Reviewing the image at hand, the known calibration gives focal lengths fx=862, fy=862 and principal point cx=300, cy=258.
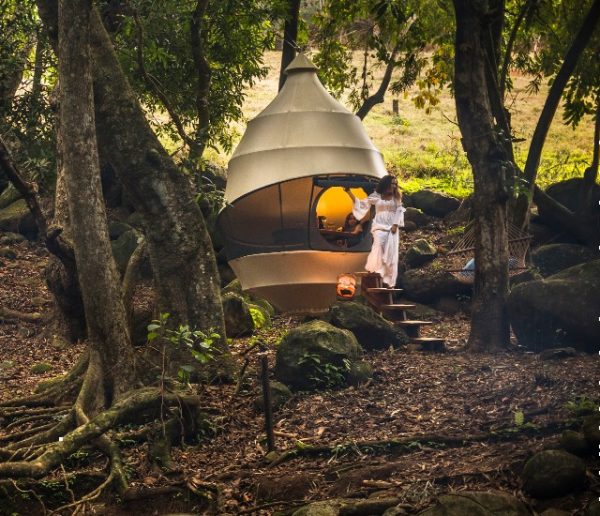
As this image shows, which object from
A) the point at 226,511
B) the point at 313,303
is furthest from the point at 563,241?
the point at 226,511

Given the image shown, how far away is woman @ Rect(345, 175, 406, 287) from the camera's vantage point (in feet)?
48.9

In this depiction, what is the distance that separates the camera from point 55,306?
14453 mm

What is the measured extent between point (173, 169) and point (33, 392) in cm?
355

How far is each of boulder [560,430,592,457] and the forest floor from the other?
6.0 inches

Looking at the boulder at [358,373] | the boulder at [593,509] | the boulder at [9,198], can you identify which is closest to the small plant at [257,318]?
the boulder at [358,373]

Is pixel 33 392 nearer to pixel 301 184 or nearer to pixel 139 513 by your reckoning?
pixel 139 513

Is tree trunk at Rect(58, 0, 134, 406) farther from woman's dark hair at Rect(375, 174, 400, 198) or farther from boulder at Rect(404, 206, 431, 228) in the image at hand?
boulder at Rect(404, 206, 431, 228)

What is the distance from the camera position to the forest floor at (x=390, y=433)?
7613 mm

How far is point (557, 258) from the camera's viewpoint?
16953 millimetres

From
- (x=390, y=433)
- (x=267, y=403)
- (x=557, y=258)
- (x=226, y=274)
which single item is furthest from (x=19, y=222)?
(x=390, y=433)

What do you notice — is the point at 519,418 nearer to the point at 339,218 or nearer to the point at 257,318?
the point at 257,318

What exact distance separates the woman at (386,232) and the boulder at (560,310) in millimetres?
3077

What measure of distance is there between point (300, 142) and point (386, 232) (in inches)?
86.8

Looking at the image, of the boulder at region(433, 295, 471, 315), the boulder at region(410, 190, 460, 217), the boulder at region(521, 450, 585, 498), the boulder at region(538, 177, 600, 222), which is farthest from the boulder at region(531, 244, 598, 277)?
the boulder at region(521, 450, 585, 498)
